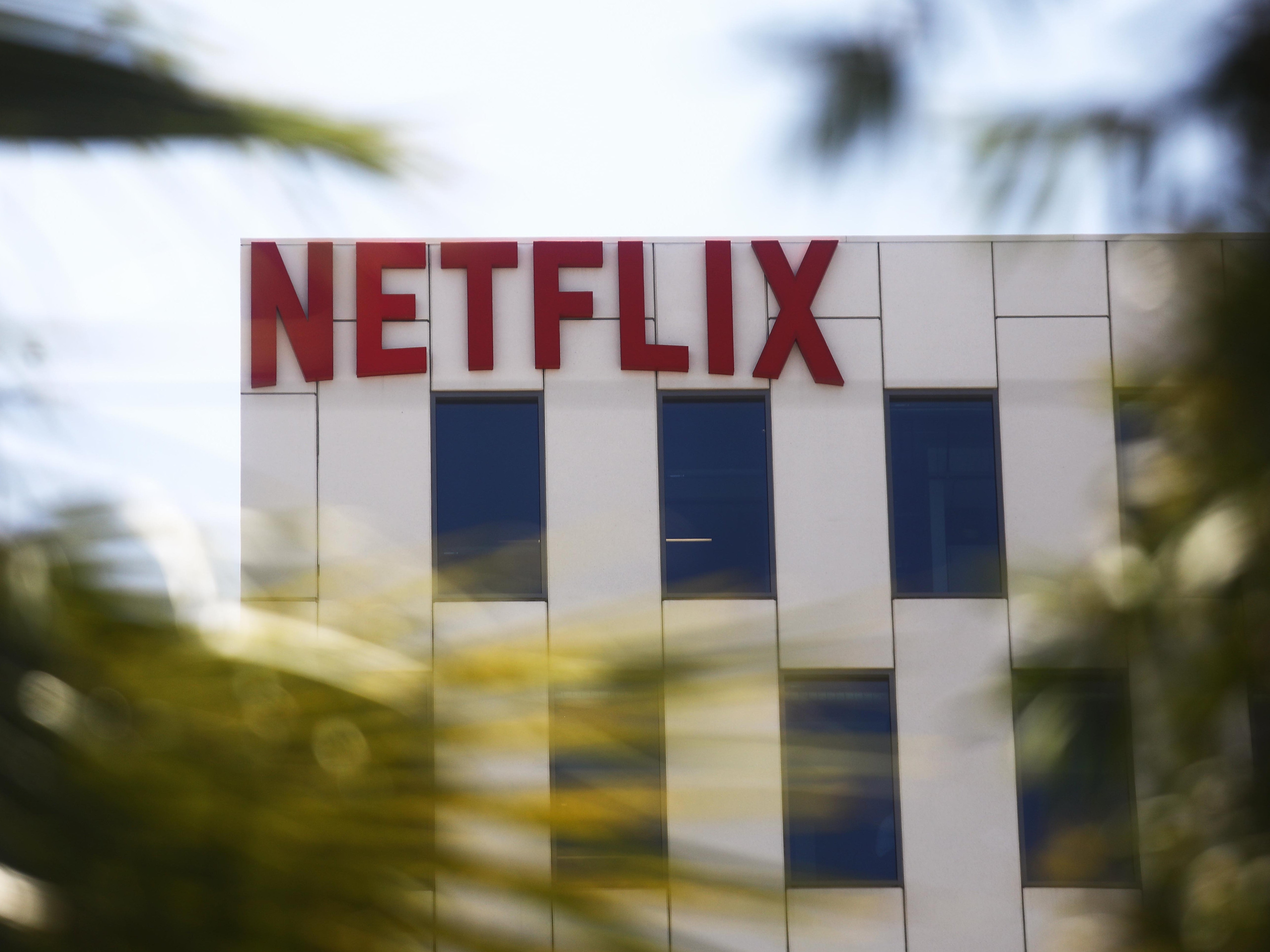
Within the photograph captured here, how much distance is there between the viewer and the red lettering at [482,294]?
12977mm

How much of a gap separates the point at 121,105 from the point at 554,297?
12.5m

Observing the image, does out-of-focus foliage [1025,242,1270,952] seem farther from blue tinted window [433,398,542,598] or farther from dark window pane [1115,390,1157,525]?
blue tinted window [433,398,542,598]

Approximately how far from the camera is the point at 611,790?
1.65 ft

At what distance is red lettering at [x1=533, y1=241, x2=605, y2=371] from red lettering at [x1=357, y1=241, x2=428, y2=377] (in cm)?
101

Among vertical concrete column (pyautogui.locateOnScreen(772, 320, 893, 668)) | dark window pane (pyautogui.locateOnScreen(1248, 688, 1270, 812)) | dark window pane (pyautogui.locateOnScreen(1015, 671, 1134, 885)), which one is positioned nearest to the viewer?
dark window pane (pyautogui.locateOnScreen(1248, 688, 1270, 812))

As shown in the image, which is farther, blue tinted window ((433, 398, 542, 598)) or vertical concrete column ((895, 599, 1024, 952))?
blue tinted window ((433, 398, 542, 598))

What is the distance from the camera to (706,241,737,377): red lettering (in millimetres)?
12969

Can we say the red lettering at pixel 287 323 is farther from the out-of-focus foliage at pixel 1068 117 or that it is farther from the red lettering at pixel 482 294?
the out-of-focus foliage at pixel 1068 117

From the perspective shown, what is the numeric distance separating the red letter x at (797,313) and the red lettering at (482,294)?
2.26 metres

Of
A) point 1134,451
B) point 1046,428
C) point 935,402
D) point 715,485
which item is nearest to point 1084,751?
point 1134,451

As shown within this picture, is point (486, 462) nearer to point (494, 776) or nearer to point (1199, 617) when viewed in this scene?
point (1199, 617)

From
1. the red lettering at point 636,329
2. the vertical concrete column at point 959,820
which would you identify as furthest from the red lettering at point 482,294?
the vertical concrete column at point 959,820

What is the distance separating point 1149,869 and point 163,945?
571mm

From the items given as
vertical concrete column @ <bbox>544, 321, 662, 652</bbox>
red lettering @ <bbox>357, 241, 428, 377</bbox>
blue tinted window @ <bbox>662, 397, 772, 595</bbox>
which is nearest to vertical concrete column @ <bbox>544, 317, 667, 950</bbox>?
vertical concrete column @ <bbox>544, 321, 662, 652</bbox>
